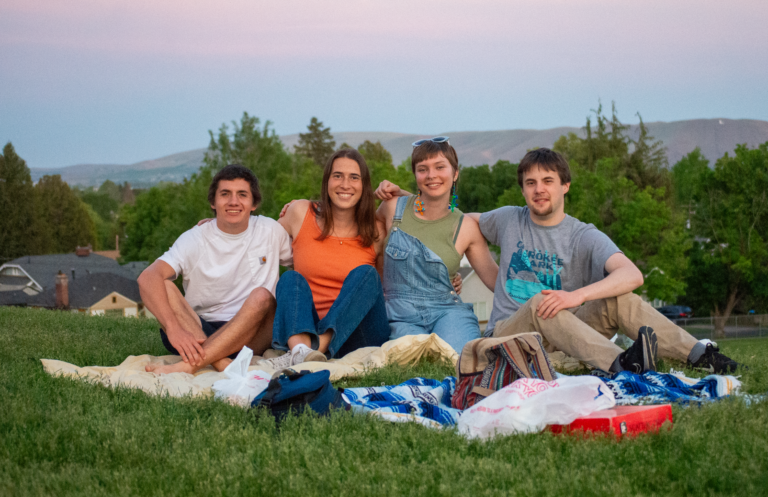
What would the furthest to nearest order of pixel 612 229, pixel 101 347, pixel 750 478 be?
pixel 612 229, pixel 101 347, pixel 750 478


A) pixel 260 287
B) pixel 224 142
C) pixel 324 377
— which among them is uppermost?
pixel 224 142

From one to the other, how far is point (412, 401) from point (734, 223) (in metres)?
38.0

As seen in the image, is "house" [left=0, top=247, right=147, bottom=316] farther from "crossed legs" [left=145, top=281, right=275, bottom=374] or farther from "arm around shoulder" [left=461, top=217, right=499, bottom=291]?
"arm around shoulder" [left=461, top=217, right=499, bottom=291]

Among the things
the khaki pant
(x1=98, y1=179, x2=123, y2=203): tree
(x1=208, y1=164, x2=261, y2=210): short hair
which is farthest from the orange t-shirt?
(x1=98, y1=179, x2=123, y2=203): tree

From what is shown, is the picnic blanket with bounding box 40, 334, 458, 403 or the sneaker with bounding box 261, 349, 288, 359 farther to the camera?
the sneaker with bounding box 261, 349, 288, 359

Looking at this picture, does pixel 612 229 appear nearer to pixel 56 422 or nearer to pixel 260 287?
pixel 260 287

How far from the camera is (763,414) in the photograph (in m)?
3.20

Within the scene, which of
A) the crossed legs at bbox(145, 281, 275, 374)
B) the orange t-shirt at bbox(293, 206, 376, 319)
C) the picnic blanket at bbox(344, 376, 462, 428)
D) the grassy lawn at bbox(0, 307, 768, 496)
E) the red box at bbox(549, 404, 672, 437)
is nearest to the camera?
the grassy lawn at bbox(0, 307, 768, 496)

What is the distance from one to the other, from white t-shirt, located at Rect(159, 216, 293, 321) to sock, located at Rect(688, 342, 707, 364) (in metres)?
3.19

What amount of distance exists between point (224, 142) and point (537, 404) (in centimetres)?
3654

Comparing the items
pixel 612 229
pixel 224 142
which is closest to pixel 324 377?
pixel 612 229

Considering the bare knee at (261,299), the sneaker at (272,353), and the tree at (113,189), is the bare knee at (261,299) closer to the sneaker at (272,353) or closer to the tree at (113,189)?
the sneaker at (272,353)

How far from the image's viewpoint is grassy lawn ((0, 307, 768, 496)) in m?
2.49

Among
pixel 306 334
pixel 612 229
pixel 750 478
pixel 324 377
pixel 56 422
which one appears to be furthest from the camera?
pixel 612 229
